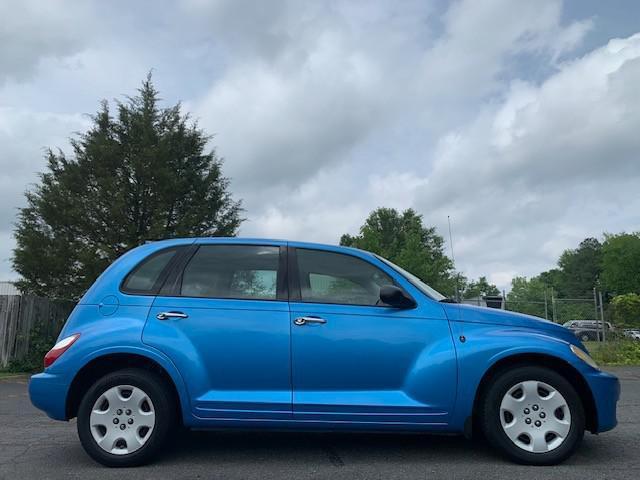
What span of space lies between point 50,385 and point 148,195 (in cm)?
1088

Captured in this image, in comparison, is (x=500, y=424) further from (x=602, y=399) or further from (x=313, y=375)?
(x=313, y=375)

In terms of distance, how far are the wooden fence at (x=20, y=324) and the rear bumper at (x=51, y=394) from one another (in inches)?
337

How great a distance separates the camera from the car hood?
4.55 meters

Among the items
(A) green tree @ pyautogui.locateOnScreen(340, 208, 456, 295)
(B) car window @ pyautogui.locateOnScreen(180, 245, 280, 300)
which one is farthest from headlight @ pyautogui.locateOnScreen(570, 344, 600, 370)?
(A) green tree @ pyautogui.locateOnScreen(340, 208, 456, 295)

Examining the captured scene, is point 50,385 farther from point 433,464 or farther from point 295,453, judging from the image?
point 433,464

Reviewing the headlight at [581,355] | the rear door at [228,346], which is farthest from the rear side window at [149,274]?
the headlight at [581,355]

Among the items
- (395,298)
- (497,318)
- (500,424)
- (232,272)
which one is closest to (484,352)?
(497,318)

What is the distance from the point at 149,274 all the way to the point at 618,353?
1249cm

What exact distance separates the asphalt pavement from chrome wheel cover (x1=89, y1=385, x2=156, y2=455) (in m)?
0.19

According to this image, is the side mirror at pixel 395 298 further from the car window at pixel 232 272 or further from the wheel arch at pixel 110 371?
the wheel arch at pixel 110 371

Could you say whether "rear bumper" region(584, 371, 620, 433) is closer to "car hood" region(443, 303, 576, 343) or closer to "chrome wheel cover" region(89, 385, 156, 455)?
"car hood" region(443, 303, 576, 343)

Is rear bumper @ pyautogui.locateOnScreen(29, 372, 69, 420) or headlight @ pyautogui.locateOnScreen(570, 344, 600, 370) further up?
headlight @ pyautogui.locateOnScreen(570, 344, 600, 370)

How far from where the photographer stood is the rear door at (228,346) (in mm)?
4344

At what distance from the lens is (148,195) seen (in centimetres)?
1480
